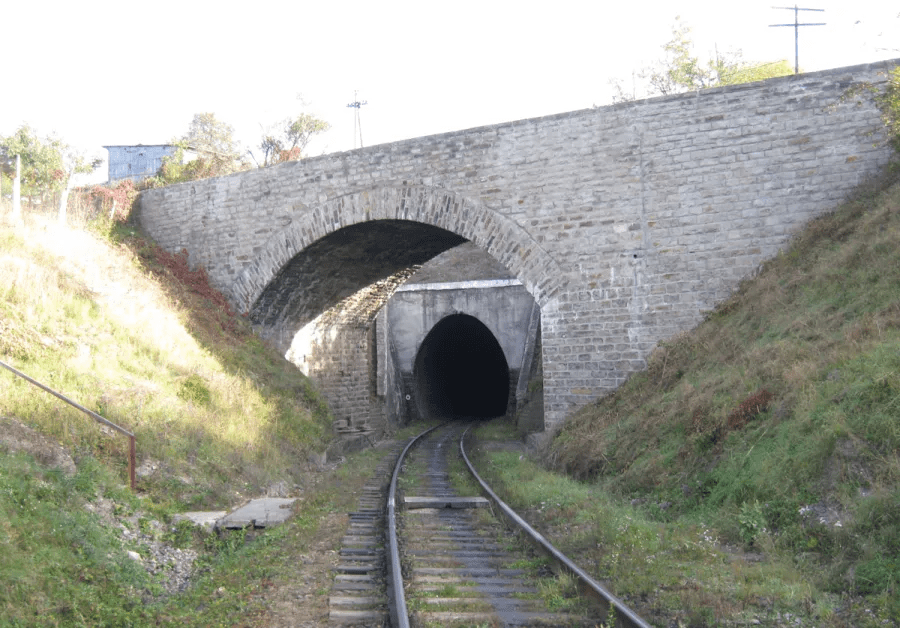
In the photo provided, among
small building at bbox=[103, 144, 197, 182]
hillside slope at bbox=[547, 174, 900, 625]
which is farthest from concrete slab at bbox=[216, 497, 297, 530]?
small building at bbox=[103, 144, 197, 182]

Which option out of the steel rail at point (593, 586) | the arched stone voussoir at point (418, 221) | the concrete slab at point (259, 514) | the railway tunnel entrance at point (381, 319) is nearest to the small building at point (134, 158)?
the railway tunnel entrance at point (381, 319)

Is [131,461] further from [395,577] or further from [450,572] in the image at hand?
[450,572]

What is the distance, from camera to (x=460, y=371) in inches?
1419

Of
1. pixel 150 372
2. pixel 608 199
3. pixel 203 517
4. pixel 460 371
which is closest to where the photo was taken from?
pixel 203 517

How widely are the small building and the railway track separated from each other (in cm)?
3790

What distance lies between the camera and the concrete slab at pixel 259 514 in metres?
7.48

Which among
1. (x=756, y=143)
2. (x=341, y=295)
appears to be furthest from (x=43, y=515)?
(x=341, y=295)

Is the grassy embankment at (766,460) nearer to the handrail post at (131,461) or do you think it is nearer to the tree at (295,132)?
the handrail post at (131,461)

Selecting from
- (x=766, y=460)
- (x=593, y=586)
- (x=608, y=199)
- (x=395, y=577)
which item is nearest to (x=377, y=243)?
(x=608, y=199)

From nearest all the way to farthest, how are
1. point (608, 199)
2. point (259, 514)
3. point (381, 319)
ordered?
point (259, 514) → point (608, 199) → point (381, 319)

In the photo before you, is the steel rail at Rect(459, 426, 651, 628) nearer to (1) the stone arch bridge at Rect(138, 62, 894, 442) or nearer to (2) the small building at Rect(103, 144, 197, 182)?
(1) the stone arch bridge at Rect(138, 62, 894, 442)

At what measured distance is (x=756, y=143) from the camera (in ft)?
39.2

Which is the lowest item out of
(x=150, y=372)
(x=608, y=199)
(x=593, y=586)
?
(x=593, y=586)

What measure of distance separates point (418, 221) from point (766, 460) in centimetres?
898
